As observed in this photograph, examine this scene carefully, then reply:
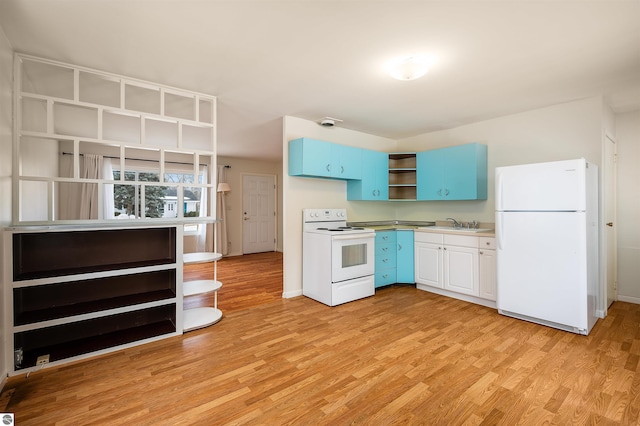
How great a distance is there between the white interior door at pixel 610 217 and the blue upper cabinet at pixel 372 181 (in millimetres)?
2555

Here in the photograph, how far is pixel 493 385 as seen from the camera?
2.00 meters

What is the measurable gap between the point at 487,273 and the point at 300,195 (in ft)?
8.14

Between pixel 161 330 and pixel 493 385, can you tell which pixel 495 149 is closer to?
pixel 493 385

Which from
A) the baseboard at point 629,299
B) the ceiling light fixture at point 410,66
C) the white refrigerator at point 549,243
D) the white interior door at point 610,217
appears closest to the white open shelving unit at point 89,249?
the ceiling light fixture at point 410,66

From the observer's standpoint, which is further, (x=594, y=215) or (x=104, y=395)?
(x=594, y=215)

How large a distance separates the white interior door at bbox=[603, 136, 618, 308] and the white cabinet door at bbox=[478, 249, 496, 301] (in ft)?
3.91

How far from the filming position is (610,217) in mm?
3580

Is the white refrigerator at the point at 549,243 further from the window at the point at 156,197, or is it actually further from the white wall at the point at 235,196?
the white wall at the point at 235,196

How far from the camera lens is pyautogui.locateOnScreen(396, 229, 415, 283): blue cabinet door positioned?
4.35 metres

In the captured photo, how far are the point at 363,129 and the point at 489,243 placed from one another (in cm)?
238

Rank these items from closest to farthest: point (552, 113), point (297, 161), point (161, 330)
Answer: point (161, 330)
point (552, 113)
point (297, 161)

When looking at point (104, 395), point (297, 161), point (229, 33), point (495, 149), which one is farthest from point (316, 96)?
point (104, 395)

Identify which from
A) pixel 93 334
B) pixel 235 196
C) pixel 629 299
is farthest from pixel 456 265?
pixel 235 196

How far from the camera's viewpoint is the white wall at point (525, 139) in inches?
130
